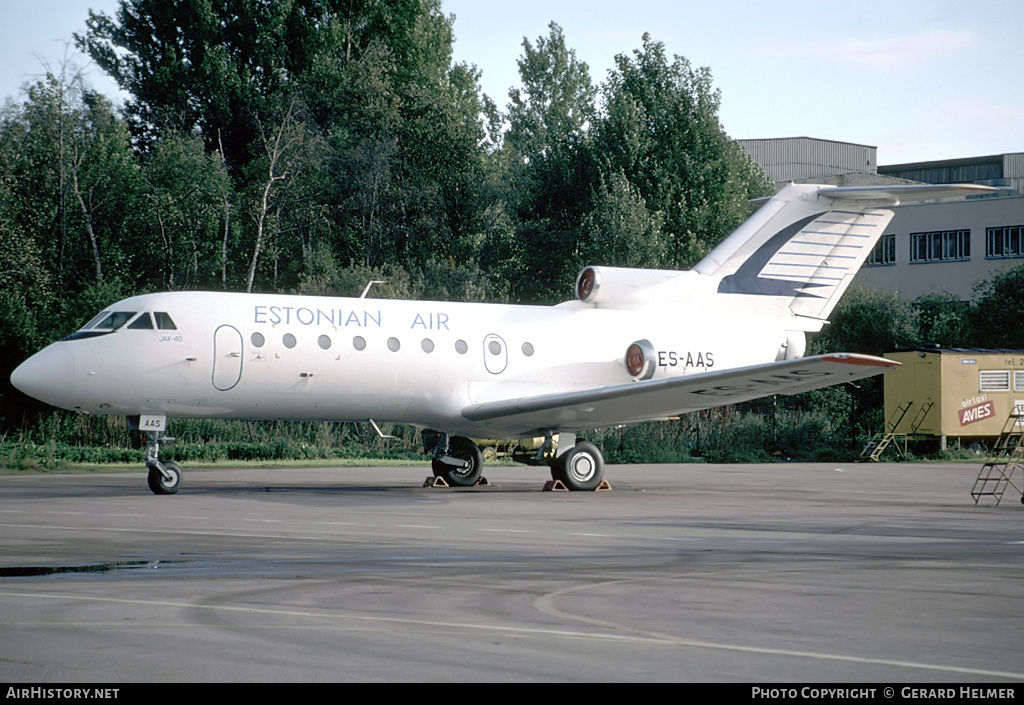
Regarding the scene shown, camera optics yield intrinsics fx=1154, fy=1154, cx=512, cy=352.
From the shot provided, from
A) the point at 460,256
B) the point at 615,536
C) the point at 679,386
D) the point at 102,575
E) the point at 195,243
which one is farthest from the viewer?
the point at 460,256

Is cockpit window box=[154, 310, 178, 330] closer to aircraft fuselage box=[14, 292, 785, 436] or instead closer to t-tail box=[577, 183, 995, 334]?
aircraft fuselage box=[14, 292, 785, 436]

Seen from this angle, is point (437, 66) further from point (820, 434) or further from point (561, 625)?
point (561, 625)

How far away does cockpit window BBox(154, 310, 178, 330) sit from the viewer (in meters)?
18.7

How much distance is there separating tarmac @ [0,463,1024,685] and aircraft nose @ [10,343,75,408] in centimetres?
179

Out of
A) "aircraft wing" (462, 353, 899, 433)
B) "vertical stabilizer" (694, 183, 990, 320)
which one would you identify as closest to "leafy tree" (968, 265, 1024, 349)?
"vertical stabilizer" (694, 183, 990, 320)

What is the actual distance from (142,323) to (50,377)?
1.64 m

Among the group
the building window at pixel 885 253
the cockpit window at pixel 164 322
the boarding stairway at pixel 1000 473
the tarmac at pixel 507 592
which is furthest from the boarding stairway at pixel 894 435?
the building window at pixel 885 253

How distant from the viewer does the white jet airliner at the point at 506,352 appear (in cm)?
1852

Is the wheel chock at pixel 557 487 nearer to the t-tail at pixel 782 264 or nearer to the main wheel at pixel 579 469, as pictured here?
the main wheel at pixel 579 469

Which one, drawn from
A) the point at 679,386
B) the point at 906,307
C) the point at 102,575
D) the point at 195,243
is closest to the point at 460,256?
the point at 195,243

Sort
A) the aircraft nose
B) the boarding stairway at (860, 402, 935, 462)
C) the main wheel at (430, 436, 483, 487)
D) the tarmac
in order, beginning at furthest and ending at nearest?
the boarding stairway at (860, 402, 935, 462), the main wheel at (430, 436, 483, 487), the aircraft nose, the tarmac

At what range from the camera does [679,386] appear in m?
18.6

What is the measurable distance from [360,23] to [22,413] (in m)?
33.2

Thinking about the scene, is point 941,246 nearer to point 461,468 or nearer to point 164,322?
point 461,468
